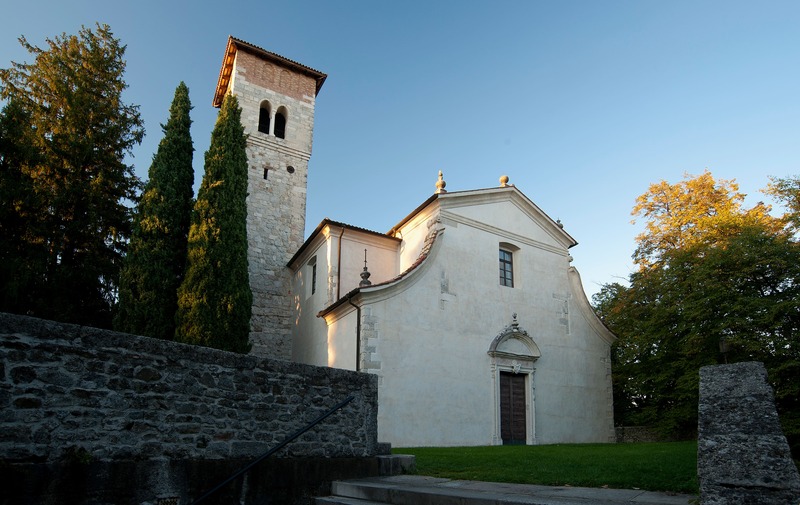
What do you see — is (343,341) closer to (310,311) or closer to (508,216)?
(310,311)

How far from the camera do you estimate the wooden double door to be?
16.0 m

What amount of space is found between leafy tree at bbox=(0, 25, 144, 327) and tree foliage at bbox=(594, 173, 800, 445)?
18.2 meters

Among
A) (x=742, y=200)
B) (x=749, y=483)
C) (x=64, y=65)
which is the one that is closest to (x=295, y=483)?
(x=749, y=483)

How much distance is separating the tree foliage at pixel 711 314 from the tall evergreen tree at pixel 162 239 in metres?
15.5

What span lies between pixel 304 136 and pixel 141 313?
11664mm

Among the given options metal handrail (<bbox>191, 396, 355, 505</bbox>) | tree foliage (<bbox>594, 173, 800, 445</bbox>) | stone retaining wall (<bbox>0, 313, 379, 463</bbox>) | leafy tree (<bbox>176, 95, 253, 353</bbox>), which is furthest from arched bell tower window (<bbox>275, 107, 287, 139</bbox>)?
metal handrail (<bbox>191, 396, 355, 505</bbox>)

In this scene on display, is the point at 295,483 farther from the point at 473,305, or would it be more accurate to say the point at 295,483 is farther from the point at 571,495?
the point at 473,305

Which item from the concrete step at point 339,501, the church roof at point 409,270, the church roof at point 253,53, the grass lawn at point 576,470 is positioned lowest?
the concrete step at point 339,501

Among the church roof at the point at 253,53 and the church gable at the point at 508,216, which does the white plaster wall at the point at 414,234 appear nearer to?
the church gable at the point at 508,216

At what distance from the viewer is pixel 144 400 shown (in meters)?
5.65

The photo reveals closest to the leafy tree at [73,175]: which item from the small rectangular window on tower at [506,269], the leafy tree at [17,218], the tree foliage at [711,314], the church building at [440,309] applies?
the leafy tree at [17,218]

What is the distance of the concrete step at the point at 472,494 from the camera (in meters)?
4.98

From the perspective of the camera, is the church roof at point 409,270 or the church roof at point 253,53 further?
the church roof at point 253,53

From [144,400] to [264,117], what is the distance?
19.5 meters
